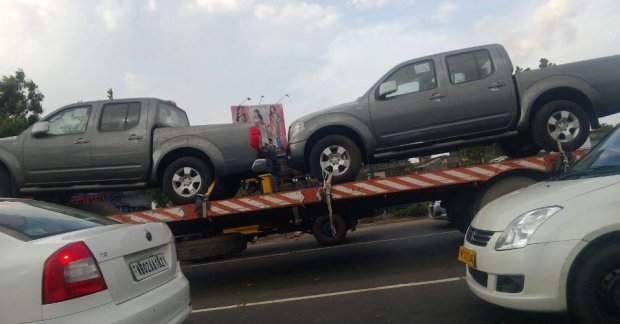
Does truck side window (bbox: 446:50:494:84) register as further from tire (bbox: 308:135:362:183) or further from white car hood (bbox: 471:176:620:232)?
white car hood (bbox: 471:176:620:232)

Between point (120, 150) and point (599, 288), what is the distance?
5.60 meters

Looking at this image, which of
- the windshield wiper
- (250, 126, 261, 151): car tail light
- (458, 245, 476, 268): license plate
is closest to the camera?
the windshield wiper

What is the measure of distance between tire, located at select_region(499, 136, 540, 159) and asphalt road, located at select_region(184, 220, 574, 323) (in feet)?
5.59

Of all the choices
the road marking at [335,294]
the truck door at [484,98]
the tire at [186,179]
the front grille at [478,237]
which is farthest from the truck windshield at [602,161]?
the tire at [186,179]

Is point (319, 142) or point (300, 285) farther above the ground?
point (319, 142)

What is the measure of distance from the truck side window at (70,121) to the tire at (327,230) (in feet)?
12.1

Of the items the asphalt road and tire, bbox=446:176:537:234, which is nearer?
the asphalt road

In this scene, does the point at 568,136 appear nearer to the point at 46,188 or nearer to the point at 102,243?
the point at 102,243

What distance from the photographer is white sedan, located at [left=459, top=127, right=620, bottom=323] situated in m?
3.37

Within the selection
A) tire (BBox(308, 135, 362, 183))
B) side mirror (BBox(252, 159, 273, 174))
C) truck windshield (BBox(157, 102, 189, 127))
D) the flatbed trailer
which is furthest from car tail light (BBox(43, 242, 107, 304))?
truck windshield (BBox(157, 102, 189, 127))

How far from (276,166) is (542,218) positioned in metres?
4.42

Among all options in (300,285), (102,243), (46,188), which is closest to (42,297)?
(102,243)

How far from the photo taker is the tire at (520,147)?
7.37 meters

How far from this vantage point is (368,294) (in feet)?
18.1
